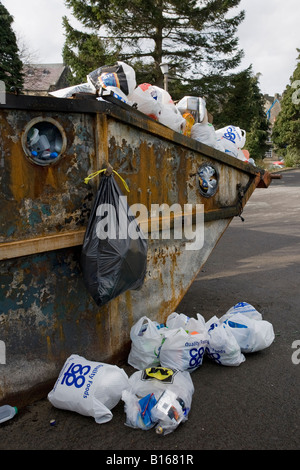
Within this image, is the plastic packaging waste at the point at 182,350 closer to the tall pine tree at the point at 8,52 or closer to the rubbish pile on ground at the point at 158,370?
the rubbish pile on ground at the point at 158,370

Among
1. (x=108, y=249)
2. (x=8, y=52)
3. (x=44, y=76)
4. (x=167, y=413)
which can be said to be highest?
(x=44, y=76)

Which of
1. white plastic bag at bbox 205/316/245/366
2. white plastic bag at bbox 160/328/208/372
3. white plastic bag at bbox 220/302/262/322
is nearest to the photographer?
white plastic bag at bbox 160/328/208/372

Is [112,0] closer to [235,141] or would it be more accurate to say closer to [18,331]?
[235,141]

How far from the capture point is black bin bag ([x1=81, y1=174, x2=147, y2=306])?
2137mm

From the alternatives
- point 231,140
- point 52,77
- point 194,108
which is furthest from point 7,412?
point 52,77

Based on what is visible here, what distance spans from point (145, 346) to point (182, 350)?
0.81ft

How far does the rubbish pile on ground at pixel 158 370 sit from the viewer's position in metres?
2.06

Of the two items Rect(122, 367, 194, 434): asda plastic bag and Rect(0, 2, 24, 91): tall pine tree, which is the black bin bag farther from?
Rect(0, 2, 24, 91): tall pine tree

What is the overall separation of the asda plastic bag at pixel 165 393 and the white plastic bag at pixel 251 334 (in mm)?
644

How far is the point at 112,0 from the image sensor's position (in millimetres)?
14375

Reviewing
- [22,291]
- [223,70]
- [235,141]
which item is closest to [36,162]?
[22,291]

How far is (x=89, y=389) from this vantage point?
2088mm

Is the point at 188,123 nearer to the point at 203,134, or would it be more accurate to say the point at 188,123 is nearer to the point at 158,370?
the point at 203,134

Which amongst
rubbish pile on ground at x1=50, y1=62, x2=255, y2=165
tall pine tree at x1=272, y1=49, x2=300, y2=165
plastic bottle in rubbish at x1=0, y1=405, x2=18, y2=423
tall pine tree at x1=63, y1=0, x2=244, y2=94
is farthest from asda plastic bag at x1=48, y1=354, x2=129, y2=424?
tall pine tree at x1=272, y1=49, x2=300, y2=165
